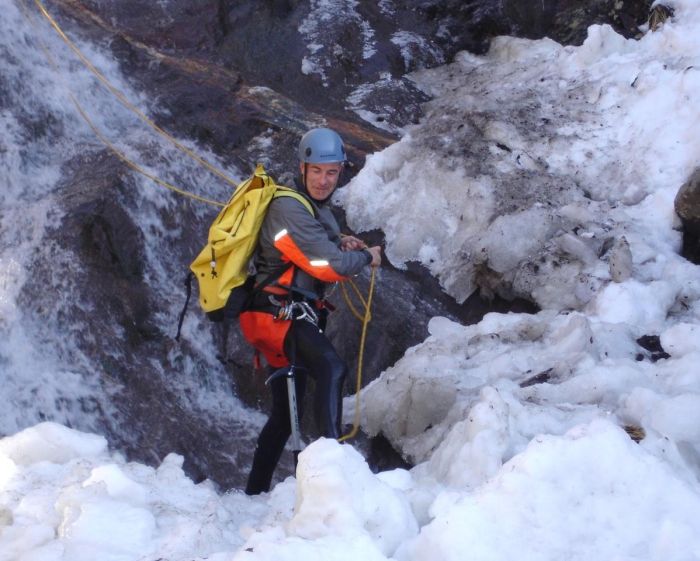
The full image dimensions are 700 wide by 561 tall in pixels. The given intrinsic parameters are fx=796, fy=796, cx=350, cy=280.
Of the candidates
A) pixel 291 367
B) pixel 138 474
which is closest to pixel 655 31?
pixel 291 367

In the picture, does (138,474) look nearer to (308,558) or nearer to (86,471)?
(86,471)

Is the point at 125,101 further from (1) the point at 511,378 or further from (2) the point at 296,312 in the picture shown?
(1) the point at 511,378

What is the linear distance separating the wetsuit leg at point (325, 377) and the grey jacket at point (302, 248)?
35 cm

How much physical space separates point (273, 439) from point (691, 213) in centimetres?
439

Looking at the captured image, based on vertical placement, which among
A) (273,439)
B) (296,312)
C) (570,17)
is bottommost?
(273,439)

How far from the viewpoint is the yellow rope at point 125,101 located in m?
9.34

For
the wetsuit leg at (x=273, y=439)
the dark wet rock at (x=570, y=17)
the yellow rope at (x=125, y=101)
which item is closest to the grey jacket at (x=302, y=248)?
the wetsuit leg at (x=273, y=439)

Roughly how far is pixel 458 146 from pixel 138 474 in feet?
19.2

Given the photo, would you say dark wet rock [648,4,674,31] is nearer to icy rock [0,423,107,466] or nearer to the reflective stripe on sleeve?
the reflective stripe on sleeve

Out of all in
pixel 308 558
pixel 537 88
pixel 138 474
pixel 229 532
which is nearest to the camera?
pixel 308 558

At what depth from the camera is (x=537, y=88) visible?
390 inches

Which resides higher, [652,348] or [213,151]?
[213,151]

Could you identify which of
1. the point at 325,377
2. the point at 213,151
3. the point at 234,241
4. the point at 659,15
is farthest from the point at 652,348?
the point at 213,151

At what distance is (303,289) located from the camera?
4.96 metres
